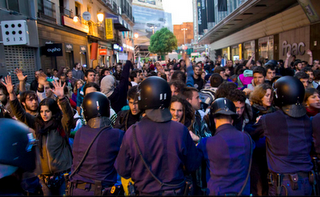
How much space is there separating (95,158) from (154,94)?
3.04 ft

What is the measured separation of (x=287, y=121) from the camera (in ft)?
9.42

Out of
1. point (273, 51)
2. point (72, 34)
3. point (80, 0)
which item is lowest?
point (273, 51)

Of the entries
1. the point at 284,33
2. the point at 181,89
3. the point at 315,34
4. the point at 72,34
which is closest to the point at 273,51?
the point at 284,33

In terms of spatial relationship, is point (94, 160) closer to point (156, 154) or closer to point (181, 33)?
point (156, 154)

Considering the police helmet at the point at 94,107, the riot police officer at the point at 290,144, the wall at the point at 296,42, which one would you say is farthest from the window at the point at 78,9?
the riot police officer at the point at 290,144

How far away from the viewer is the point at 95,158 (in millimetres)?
2713

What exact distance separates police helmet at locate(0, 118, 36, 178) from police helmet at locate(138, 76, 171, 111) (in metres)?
1.02

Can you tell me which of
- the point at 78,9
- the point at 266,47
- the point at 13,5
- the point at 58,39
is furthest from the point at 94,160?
the point at 78,9

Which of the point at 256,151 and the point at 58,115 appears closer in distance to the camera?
the point at 256,151

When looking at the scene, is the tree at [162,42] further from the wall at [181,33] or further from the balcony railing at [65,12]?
the wall at [181,33]

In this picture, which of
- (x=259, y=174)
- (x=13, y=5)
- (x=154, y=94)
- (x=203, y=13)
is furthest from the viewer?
(x=203, y=13)

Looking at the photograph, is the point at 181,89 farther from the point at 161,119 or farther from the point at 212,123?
the point at 161,119

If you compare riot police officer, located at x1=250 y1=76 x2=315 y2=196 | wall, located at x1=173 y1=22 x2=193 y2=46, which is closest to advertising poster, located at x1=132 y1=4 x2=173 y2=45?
wall, located at x1=173 y1=22 x2=193 y2=46

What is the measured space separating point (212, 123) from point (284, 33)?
1606 cm
